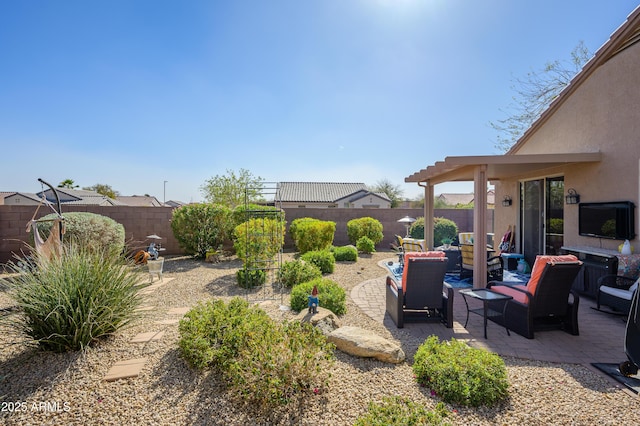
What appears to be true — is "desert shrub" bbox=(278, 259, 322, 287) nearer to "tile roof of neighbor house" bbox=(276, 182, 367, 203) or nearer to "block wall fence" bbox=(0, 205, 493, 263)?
"block wall fence" bbox=(0, 205, 493, 263)

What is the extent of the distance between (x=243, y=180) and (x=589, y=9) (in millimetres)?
22759

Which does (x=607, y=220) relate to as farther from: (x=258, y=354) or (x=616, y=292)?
(x=258, y=354)

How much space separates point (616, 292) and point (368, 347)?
4.41 m

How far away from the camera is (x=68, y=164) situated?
13.1 m

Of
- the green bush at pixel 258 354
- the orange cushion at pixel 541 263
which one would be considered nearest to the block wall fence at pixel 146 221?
the green bush at pixel 258 354

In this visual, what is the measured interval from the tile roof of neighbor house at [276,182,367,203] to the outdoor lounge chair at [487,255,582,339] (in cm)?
3265

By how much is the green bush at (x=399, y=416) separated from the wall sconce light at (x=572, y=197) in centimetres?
693

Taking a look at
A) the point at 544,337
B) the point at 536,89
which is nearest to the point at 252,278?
the point at 544,337

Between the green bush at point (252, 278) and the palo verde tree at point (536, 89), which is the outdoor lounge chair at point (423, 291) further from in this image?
the palo verde tree at point (536, 89)

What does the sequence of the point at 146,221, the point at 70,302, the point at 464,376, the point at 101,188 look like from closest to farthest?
the point at 464,376
the point at 70,302
the point at 146,221
the point at 101,188

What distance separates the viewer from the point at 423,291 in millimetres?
4363

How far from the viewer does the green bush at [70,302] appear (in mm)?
3068

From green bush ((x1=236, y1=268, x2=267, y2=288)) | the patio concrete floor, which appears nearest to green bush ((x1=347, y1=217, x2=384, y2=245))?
green bush ((x1=236, y1=268, x2=267, y2=288))

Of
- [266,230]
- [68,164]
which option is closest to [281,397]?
[266,230]
